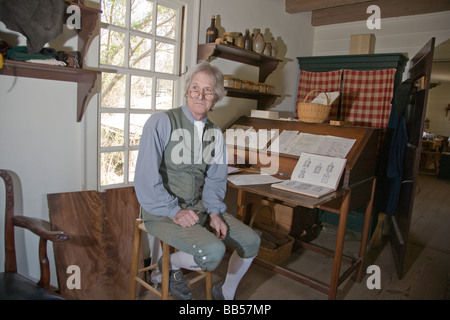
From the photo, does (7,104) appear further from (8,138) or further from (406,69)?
(406,69)

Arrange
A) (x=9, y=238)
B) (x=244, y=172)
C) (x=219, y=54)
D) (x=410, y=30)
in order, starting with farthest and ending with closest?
(x=410, y=30) → (x=219, y=54) → (x=244, y=172) → (x=9, y=238)

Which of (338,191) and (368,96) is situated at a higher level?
(368,96)

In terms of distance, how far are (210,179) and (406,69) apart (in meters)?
3.03

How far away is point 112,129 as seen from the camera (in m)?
2.40

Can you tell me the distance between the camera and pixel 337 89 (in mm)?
3939

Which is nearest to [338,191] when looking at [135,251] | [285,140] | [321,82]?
[285,140]

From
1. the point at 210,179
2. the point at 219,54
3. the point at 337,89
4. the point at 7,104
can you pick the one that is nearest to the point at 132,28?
the point at 219,54

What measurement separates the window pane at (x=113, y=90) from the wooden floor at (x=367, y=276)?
1.49 m

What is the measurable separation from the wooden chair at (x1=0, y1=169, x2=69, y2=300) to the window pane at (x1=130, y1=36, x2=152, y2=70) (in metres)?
1.27

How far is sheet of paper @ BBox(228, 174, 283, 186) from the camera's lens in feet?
7.50

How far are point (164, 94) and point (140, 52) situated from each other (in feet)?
1.27

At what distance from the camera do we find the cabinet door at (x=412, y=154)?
2477 mm

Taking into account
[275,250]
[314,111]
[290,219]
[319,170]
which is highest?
[314,111]

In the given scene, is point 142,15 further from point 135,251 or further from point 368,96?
point 368,96
